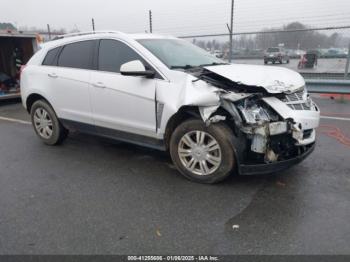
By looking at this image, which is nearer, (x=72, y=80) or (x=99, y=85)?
(x=99, y=85)

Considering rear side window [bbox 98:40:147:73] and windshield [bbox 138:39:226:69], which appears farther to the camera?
rear side window [bbox 98:40:147:73]

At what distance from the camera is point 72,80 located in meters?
4.66

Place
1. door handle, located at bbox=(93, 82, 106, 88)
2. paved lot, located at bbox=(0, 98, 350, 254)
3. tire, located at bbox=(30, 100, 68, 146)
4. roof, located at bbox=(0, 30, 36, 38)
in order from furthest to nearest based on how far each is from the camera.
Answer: roof, located at bbox=(0, 30, 36, 38) < tire, located at bbox=(30, 100, 68, 146) < door handle, located at bbox=(93, 82, 106, 88) < paved lot, located at bbox=(0, 98, 350, 254)

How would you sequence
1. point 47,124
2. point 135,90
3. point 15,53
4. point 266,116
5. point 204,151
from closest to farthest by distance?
1. point 266,116
2. point 204,151
3. point 135,90
4. point 47,124
5. point 15,53

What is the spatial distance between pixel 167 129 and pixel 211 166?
2.26ft

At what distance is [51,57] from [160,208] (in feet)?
10.6

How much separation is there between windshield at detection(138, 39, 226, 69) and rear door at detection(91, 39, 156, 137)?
0.82 ft

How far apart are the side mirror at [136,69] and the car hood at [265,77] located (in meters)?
0.72

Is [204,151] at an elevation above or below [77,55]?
below

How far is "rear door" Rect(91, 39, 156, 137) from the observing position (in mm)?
3953

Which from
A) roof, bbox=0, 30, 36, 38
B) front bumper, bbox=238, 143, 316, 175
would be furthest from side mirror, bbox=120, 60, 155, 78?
roof, bbox=0, 30, 36, 38

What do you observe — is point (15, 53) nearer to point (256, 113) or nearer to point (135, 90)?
point (135, 90)

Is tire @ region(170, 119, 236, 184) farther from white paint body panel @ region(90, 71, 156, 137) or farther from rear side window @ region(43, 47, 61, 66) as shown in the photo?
rear side window @ region(43, 47, 61, 66)

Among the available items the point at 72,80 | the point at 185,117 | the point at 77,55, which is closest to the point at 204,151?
the point at 185,117
